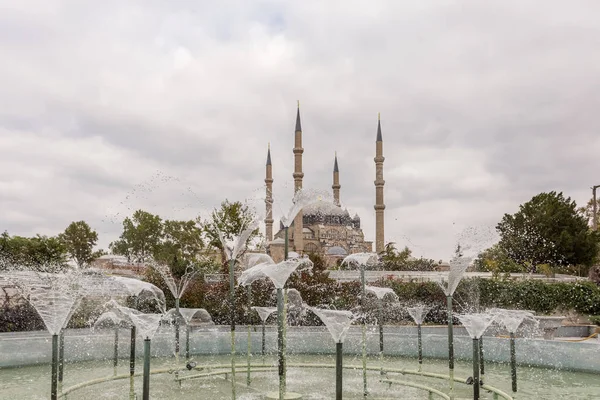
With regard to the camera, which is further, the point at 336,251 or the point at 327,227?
the point at 327,227

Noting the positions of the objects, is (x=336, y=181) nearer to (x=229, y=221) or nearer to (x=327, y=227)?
(x=327, y=227)

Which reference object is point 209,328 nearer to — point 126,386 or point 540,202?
point 126,386

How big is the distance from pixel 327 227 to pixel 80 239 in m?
27.0

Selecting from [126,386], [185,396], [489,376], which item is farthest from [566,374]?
[126,386]

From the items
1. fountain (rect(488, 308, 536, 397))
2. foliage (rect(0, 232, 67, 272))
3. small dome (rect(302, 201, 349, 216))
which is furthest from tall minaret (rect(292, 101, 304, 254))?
fountain (rect(488, 308, 536, 397))

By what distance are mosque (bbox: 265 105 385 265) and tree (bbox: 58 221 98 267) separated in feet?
45.1

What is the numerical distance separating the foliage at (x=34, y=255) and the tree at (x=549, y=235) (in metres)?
26.0

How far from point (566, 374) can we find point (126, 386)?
7112mm

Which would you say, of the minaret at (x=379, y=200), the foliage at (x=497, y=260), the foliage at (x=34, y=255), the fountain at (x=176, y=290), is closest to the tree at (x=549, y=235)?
the foliage at (x=497, y=260)

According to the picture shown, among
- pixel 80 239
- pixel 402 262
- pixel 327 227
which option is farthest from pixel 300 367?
pixel 327 227

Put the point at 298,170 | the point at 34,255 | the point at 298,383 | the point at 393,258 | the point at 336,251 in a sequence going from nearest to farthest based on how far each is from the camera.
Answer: the point at 298,383, the point at 34,255, the point at 393,258, the point at 298,170, the point at 336,251

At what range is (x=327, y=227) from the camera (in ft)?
196

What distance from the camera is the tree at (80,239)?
37938mm

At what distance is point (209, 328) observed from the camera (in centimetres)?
1335
